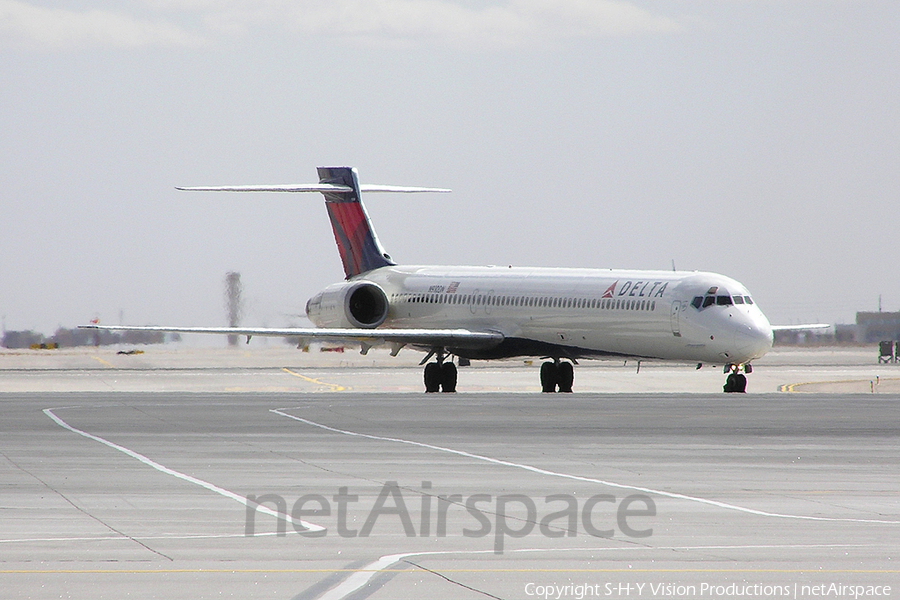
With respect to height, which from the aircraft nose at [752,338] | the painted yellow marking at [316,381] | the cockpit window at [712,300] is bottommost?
the painted yellow marking at [316,381]

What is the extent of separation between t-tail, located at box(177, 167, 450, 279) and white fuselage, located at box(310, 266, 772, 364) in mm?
3487

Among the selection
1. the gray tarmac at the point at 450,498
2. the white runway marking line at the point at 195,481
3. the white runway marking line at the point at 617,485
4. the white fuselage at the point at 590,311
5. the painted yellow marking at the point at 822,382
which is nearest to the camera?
the gray tarmac at the point at 450,498

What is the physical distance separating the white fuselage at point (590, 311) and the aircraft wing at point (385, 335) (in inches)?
26.3

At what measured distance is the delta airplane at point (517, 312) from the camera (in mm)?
38938

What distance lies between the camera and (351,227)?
5341cm

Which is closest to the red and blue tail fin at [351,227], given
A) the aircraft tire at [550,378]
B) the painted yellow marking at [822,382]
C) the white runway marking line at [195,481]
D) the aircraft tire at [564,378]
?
the aircraft tire at [550,378]

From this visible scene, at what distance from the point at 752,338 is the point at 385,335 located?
1114cm

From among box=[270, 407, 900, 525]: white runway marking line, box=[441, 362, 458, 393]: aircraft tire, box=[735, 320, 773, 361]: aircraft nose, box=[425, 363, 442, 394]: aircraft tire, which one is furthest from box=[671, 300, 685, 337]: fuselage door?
box=[270, 407, 900, 525]: white runway marking line

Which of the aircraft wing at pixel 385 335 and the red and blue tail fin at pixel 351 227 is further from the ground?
the red and blue tail fin at pixel 351 227

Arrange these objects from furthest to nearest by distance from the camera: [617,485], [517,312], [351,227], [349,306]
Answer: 1. [351,227]
2. [349,306]
3. [517,312]
4. [617,485]

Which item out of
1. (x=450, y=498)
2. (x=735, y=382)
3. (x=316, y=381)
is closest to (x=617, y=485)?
(x=450, y=498)

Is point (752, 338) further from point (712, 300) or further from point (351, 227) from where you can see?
point (351, 227)

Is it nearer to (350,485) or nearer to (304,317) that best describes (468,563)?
(350,485)

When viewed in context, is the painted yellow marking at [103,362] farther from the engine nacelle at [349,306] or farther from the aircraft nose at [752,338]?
the aircraft nose at [752,338]
